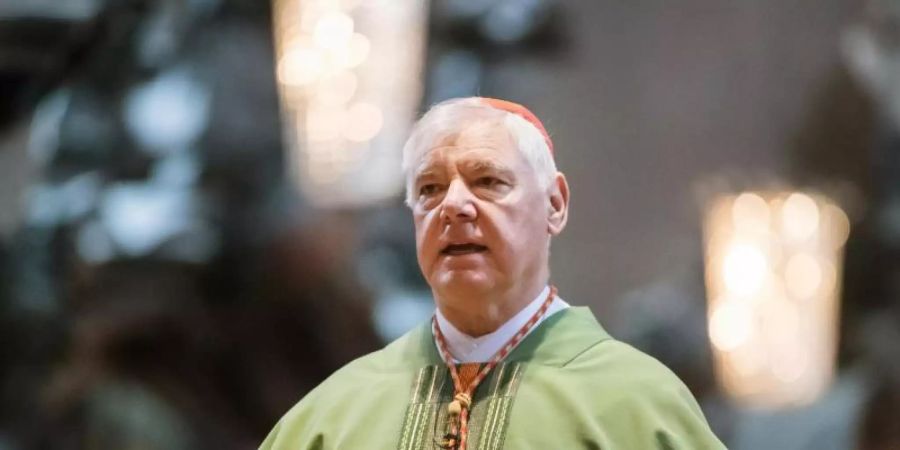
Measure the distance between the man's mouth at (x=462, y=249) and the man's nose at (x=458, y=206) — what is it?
0.11 feet

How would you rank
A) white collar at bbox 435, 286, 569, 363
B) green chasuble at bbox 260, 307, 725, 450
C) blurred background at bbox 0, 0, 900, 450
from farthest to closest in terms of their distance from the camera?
blurred background at bbox 0, 0, 900, 450
white collar at bbox 435, 286, 569, 363
green chasuble at bbox 260, 307, 725, 450

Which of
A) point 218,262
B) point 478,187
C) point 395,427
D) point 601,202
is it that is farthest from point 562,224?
point 218,262

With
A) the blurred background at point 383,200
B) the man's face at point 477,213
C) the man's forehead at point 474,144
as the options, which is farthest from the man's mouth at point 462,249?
the blurred background at point 383,200

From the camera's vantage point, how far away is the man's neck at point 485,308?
1601 mm

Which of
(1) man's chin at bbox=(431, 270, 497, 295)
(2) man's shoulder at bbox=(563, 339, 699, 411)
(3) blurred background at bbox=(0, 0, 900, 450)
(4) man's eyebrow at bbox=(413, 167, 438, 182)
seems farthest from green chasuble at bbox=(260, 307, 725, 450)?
(3) blurred background at bbox=(0, 0, 900, 450)

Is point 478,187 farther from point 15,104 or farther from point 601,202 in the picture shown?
point 15,104

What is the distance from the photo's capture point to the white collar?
1.64m

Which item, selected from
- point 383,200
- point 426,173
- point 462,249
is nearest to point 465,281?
point 462,249

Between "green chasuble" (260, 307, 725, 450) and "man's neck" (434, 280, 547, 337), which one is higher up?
"man's neck" (434, 280, 547, 337)

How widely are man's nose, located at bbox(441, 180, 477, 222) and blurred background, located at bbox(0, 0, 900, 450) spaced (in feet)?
9.94

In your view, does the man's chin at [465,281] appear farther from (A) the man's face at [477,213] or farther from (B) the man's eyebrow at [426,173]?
(B) the man's eyebrow at [426,173]

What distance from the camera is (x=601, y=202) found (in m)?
4.66

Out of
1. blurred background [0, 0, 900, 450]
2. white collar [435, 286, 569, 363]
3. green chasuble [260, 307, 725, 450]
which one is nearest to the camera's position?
green chasuble [260, 307, 725, 450]

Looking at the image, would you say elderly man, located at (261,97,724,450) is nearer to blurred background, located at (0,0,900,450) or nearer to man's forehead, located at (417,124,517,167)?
Result: man's forehead, located at (417,124,517,167)
